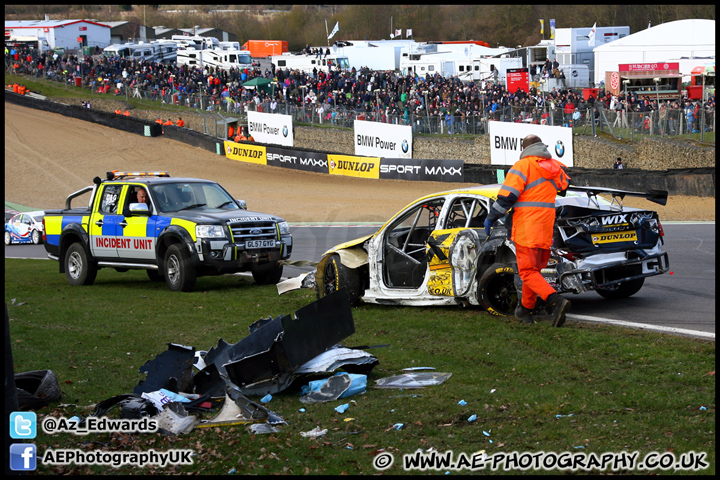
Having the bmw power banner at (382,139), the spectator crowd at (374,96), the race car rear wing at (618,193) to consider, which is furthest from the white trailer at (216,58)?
the race car rear wing at (618,193)

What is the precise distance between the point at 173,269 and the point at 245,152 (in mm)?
29880

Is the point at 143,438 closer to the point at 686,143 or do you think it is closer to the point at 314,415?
the point at 314,415

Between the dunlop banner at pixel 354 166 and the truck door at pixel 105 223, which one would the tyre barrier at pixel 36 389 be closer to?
the truck door at pixel 105 223

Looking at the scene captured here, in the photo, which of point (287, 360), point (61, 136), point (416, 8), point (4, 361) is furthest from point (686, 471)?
point (416, 8)

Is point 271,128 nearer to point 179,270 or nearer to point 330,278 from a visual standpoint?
point 179,270

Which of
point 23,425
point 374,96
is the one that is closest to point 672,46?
point 374,96

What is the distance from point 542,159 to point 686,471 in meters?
4.41

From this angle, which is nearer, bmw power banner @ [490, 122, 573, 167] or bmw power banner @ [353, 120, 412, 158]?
bmw power banner @ [490, 122, 573, 167]

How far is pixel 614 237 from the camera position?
8.73 metres

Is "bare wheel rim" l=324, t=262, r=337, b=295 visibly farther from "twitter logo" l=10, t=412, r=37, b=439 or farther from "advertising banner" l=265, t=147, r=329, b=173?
"advertising banner" l=265, t=147, r=329, b=173

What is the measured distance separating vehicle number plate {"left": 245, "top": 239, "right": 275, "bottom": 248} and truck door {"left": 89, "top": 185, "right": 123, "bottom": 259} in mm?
2696

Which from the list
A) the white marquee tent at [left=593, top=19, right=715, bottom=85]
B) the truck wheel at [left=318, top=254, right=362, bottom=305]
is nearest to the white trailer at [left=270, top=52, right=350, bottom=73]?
the white marquee tent at [left=593, top=19, right=715, bottom=85]

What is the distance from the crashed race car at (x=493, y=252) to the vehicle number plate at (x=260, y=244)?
10.2ft

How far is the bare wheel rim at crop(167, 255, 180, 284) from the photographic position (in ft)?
42.4
